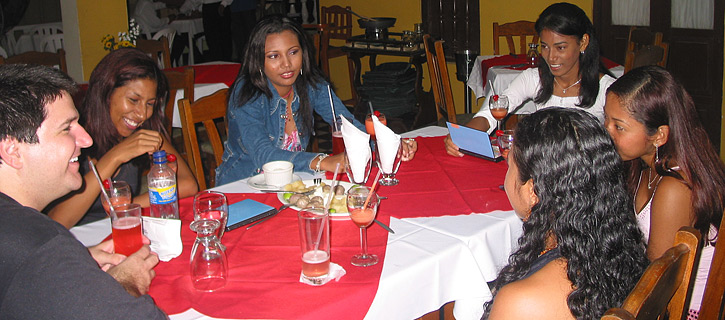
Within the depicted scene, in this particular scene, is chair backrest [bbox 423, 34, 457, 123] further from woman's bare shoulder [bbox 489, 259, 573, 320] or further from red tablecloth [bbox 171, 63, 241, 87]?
woman's bare shoulder [bbox 489, 259, 573, 320]

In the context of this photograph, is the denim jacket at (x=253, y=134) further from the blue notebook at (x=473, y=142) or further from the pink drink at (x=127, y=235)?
the pink drink at (x=127, y=235)

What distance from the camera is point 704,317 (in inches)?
56.4

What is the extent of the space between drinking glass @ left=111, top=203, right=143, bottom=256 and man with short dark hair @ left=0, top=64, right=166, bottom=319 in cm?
6

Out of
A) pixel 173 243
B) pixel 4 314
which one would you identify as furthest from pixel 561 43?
pixel 4 314

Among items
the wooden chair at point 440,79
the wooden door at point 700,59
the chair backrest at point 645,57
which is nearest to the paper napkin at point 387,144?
the wooden chair at point 440,79

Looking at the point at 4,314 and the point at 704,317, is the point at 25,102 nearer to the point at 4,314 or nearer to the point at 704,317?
the point at 4,314

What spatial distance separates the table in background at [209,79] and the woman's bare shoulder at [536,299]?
10.2ft

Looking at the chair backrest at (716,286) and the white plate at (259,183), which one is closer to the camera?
the chair backrest at (716,286)

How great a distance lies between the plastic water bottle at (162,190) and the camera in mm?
1706

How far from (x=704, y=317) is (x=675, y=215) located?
0.95 ft

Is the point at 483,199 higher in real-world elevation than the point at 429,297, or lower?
higher

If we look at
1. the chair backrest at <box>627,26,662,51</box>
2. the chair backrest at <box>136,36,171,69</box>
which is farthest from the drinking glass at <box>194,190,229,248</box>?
the chair backrest at <box>136,36,171,69</box>

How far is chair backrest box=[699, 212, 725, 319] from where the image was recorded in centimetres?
135

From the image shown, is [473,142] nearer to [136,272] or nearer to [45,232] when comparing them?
[136,272]
